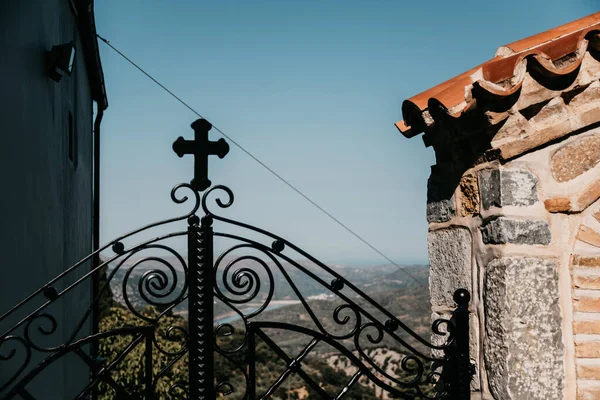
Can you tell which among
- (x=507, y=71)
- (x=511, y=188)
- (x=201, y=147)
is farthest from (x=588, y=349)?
(x=201, y=147)

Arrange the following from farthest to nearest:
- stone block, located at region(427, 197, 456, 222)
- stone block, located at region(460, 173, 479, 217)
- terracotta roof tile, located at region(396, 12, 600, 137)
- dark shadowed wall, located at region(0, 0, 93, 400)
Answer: dark shadowed wall, located at region(0, 0, 93, 400) < stone block, located at region(427, 197, 456, 222) < stone block, located at region(460, 173, 479, 217) < terracotta roof tile, located at region(396, 12, 600, 137)

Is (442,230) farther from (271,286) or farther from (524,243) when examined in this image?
(271,286)

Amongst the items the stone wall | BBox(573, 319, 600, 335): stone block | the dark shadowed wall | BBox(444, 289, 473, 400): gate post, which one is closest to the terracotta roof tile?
the stone wall

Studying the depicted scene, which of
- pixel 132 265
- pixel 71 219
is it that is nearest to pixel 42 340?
pixel 71 219

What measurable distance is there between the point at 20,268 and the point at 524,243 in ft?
8.23

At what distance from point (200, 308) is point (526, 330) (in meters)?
1.21

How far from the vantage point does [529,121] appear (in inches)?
90.2

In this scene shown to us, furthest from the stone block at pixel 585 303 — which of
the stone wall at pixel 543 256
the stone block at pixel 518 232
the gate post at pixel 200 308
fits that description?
the gate post at pixel 200 308

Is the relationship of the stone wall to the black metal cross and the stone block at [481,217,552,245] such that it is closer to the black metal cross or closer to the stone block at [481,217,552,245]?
the stone block at [481,217,552,245]

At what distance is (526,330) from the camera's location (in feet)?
7.40

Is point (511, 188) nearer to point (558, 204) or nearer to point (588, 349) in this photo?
point (558, 204)

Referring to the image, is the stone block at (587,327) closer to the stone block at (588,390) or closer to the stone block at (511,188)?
the stone block at (588,390)

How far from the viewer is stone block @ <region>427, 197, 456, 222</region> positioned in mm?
2540

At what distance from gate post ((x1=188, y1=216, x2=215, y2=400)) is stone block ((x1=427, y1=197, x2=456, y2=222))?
984 mm
